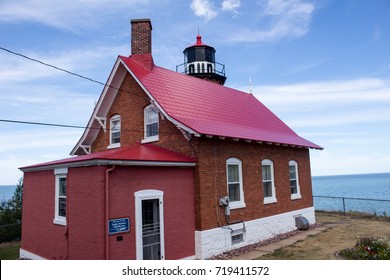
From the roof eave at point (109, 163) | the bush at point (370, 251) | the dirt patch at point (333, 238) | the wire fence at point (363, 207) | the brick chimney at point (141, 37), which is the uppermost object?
the brick chimney at point (141, 37)

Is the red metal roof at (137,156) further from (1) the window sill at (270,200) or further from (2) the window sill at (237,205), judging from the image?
(1) the window sill at (270,200)

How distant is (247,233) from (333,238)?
389 centimetres

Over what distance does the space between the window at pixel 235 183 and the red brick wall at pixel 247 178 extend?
0.22m

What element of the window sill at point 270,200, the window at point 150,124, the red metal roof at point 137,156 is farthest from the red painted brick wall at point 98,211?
the window sill at point 270,200

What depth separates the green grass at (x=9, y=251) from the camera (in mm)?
13217

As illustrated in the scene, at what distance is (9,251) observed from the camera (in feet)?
47.3

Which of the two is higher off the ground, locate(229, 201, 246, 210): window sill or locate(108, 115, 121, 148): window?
locate(108, 115, 121, 148): window

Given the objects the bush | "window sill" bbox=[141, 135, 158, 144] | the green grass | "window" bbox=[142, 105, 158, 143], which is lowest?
the green grass

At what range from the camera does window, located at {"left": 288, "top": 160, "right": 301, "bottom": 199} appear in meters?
17.4

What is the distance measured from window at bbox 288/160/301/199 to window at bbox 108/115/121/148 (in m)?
8.68

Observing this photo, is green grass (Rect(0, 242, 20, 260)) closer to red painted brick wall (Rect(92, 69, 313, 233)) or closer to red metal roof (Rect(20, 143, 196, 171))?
red metal roof (Rect(20, 143, 196, 171))

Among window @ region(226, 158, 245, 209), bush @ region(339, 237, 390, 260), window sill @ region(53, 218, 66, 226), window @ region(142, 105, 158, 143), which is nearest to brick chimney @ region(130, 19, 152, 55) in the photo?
window @ region(142, 105, 158, 143)

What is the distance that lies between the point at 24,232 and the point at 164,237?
628 centimetres

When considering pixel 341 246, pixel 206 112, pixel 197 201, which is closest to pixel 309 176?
pixel 341 246
